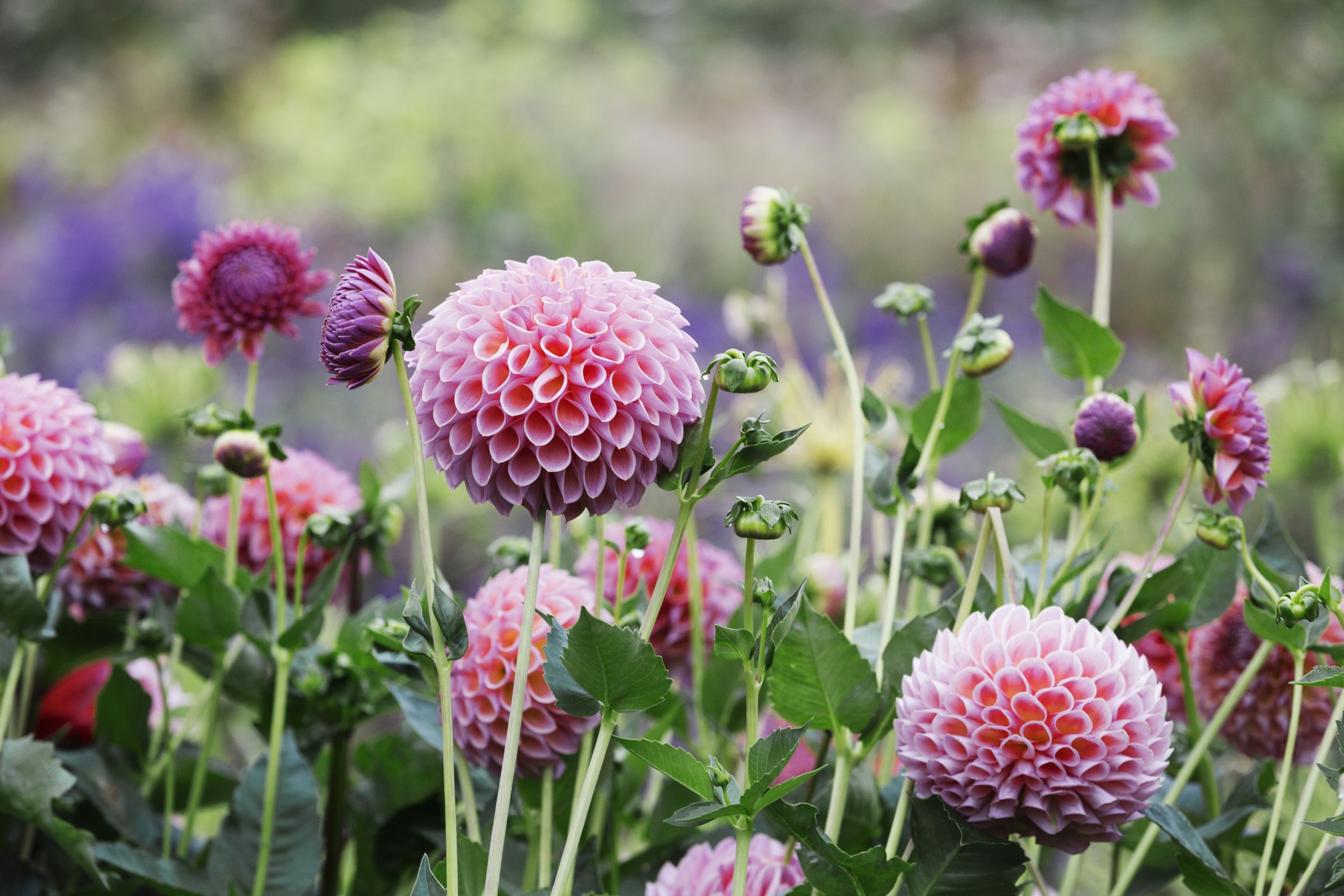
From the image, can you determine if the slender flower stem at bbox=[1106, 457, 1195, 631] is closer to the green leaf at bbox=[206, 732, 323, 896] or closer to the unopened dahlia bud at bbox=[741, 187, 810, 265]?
the unopened dahlia bud at bbox=[741, 187, 810, 265]

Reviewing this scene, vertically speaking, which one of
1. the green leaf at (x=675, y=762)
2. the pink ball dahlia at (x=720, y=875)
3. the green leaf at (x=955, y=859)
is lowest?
the pink ball dahlia at (x=720, y=875)

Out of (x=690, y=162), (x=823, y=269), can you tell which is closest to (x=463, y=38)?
(x=690, y=162)

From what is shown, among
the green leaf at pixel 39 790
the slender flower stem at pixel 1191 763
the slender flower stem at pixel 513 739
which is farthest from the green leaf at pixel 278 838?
the slender flower stem at pixel 1191 763

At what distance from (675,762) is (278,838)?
18 cm

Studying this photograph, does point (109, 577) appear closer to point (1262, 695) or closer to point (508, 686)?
point (508, 686)

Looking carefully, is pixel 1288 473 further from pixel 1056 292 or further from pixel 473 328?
pixel 1056 292

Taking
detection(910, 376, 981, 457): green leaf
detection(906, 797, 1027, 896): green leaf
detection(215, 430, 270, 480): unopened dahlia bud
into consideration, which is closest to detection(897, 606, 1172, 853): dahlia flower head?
detection(906, 797, 1027, 896): green leaf

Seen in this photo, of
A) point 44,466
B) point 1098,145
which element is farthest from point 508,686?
point 1098,145

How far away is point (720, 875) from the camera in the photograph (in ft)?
1.14

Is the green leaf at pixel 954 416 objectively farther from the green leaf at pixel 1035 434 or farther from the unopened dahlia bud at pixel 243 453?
the unopened dahlia bud at pixel 243 453

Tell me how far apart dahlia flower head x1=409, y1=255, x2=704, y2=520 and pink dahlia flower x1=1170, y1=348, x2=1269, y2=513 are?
16 cm

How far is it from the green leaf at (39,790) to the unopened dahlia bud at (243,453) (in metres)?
0.11

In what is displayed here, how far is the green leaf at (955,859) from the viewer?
1.07ft

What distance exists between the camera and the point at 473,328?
28cm
